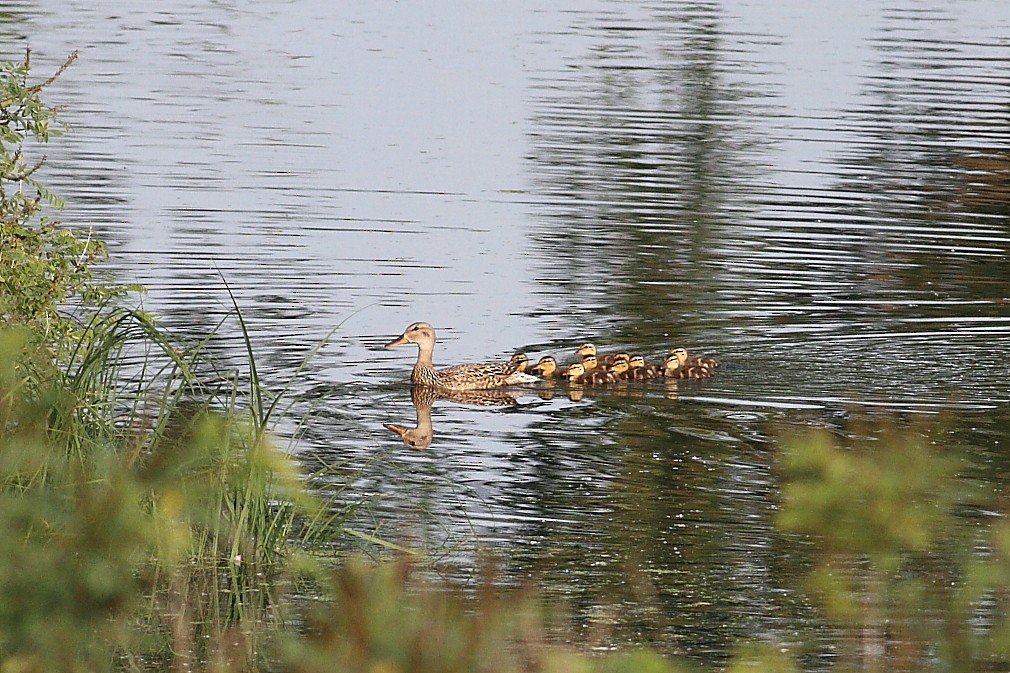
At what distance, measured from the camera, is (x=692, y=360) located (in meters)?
11.5

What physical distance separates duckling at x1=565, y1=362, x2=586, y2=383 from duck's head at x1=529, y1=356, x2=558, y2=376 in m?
0.13

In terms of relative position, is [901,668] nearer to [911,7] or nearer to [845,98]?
[845,98]

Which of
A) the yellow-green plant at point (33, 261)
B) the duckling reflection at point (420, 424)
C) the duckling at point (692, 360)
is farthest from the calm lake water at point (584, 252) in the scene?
the yellow-green plant at point (33, 261)

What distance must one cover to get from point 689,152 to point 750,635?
15.0 metres

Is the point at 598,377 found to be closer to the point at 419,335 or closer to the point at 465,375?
the point at 465,375

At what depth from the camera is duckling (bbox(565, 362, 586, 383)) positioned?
11.5 metres

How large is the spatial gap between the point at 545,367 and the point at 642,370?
0.57 meters

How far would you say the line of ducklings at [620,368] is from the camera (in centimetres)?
1144

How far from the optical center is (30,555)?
14.4ft

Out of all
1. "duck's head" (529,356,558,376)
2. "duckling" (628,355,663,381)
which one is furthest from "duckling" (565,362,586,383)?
"duckling" (628,355,663,381)

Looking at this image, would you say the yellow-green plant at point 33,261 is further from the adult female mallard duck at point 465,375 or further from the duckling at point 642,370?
the duckling at point 642,370

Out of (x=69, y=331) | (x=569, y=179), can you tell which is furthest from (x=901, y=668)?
(x=569, y=179)

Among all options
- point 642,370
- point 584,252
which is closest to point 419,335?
point 642,370

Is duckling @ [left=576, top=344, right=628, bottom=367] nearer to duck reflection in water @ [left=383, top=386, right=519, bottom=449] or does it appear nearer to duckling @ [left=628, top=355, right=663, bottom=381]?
duckling @ [left=628, top=355, right=663, bottom=381]
